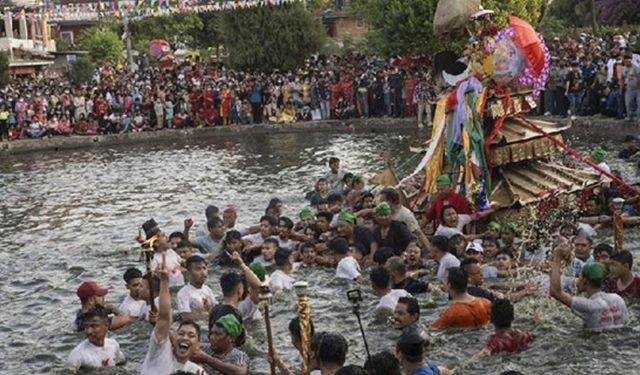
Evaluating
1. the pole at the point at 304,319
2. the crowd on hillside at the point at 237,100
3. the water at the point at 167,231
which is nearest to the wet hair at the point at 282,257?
the water at the point at 167,231

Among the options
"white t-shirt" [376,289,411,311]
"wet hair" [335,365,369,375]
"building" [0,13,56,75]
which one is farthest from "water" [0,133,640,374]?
"building" [0,13,56,75]

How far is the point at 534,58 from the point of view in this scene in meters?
16.3

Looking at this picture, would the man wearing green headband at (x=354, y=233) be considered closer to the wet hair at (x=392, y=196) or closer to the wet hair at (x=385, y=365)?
the wet hair at (x=392, y=196)

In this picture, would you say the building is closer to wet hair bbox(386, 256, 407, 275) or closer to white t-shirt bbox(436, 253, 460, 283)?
white t-shirt bbox(436, 253, 460, 283)

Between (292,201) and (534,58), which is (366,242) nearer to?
(534,58)

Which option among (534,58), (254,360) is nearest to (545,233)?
(534,58)

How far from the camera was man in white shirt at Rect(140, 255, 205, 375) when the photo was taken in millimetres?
9234

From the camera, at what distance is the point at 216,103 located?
1411 inches

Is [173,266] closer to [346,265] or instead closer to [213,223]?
[213,223]

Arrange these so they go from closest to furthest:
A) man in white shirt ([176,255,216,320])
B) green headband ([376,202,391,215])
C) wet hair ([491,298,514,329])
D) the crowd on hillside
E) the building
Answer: wet hair ([491,298,514,329])
man in white shirt ([176,255,216,320])
green headband ([376,202,391,215])
the crowd on hillside
the building

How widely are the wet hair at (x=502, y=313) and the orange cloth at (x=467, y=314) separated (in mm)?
746

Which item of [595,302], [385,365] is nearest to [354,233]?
[595,302]

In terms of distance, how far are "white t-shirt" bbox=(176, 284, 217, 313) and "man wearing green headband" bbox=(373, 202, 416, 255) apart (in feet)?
10.8

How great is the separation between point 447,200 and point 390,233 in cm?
129
